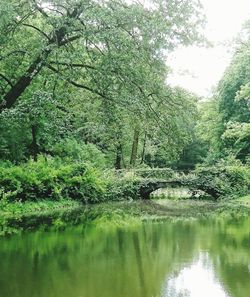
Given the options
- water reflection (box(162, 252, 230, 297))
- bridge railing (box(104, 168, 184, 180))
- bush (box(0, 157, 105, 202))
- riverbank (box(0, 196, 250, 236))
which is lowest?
water reflection (box(162, 252, 230, 297))

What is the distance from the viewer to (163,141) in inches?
667

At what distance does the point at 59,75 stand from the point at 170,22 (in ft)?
13.2

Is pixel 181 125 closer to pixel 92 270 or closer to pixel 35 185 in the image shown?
pixel 35 185

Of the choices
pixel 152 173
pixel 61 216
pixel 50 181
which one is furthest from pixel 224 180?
pixel 61 216

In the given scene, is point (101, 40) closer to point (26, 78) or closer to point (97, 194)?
point (26, 78)

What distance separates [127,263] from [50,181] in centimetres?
1344

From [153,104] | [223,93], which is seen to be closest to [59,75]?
[153,104]

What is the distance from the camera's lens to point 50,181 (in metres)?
22.2

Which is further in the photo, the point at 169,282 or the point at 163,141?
the point at 163,141

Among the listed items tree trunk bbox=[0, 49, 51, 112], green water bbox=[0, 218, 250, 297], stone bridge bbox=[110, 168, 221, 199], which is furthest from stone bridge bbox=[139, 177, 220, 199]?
green water bbox=[0, 218, 250, 297]

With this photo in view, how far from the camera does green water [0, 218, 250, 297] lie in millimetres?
7227

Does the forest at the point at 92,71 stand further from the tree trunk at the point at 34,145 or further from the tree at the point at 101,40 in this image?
the tree trunk at the point at 34,145

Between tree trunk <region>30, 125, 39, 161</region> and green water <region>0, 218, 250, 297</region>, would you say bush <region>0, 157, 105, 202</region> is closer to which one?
tree trunk <region>30, 125, 39, 161</region>

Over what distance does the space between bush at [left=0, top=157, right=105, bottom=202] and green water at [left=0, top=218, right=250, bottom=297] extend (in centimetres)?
652
